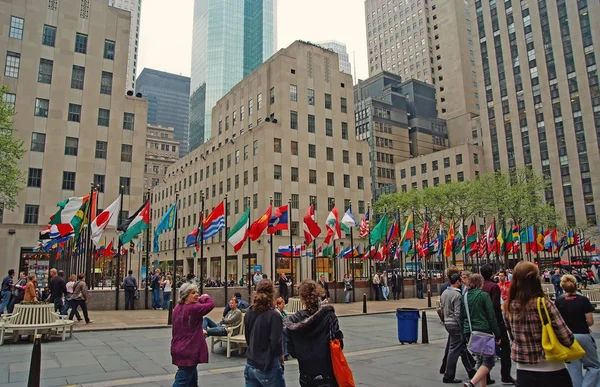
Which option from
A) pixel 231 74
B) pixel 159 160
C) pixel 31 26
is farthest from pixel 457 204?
pixel 231 74

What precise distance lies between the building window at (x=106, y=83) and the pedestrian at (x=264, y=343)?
2012 inches

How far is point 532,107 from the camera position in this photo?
87188mm

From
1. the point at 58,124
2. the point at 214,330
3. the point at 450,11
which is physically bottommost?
the point at 214,330

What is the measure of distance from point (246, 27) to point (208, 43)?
1674 centimetres

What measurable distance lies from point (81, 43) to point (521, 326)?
55330 mm

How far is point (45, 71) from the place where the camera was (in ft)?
155

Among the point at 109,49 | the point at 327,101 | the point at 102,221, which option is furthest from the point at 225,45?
the point at 102,221

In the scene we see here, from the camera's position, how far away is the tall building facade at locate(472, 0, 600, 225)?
78.9 m

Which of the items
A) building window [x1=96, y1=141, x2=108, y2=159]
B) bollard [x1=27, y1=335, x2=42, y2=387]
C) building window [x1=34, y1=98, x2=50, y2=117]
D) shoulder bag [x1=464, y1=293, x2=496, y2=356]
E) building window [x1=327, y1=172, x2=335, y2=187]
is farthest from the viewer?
building window [x1=327, y1=172, x2=335, y2=187]

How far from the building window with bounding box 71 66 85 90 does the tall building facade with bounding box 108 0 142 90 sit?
397 feet

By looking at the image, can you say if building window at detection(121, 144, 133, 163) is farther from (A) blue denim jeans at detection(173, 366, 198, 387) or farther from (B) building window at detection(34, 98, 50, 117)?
(A) blue denim jeans at detection(173, 366, 198, 387)

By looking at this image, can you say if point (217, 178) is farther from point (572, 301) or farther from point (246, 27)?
point (246, 27)

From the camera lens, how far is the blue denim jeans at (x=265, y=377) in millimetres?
5488

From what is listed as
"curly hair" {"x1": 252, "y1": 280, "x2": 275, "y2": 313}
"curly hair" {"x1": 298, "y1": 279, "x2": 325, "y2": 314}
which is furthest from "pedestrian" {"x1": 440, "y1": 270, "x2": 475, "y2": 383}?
"curly hair" {"x1": 252, "y1": 280, "x2": 275, "y2": 313}
